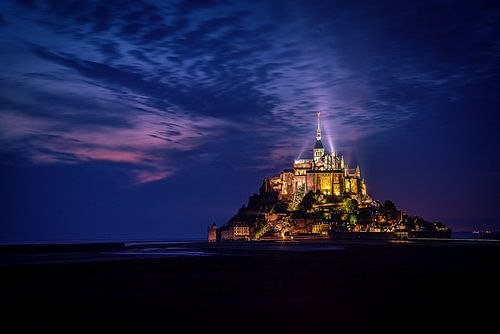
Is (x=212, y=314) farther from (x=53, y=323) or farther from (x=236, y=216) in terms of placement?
(x=236, y=216)

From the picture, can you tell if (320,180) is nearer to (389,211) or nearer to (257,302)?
(389,211)

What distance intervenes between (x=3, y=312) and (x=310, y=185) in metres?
158

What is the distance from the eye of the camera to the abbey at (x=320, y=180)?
175 meters

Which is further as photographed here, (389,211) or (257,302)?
(389,211)

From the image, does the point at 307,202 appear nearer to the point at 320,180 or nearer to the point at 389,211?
Answer: the point at 320,180

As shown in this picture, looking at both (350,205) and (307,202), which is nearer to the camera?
(350,205)

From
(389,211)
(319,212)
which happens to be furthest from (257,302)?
(389,211)

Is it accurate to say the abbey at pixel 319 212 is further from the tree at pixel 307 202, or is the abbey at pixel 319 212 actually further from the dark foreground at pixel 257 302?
the dark foreground at pixel 257 302

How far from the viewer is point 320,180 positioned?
6909 inches

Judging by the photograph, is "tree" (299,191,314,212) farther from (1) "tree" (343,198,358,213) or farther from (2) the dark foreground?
(2) the dark foreground

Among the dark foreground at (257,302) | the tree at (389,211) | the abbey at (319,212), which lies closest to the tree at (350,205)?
the abbey at (319,212)

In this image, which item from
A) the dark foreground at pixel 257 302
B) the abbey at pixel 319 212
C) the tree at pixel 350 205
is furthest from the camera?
the tree at pixel 350 205

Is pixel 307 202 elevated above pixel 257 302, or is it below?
above


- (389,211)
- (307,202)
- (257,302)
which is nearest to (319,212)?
(307,202)
